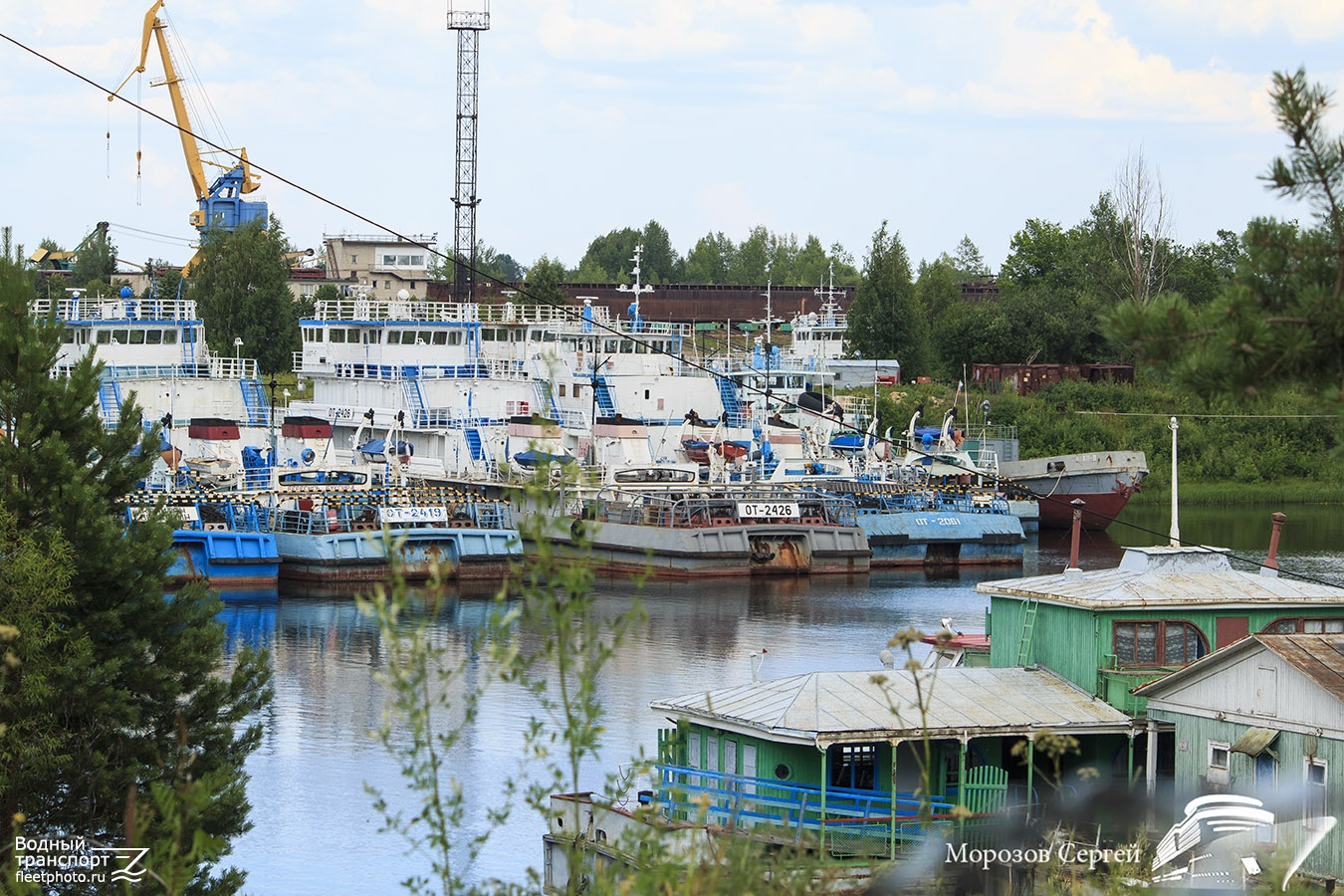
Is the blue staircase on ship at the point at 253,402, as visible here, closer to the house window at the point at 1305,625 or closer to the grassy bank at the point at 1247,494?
the grassy bank at the point at 1247,494

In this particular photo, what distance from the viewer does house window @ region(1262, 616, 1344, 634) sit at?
17766 mm

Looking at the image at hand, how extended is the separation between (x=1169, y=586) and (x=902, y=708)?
324 cm

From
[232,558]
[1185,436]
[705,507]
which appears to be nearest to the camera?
[232,558]

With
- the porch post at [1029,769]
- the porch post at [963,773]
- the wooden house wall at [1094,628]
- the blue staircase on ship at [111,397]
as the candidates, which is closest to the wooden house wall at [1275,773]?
the wooden house wall at [1094,628]

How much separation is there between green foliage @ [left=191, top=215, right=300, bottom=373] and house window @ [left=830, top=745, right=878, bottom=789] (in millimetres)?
61504

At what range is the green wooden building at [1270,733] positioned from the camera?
14117 mm

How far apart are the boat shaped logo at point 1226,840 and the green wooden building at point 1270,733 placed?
2 cm

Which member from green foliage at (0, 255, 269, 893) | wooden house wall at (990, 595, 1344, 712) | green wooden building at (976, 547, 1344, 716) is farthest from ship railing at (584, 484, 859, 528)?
green foliage at (0, 255, 269, 893)

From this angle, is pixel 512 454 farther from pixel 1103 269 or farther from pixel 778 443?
pixel 1103 269

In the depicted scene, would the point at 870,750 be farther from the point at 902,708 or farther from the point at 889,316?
the point at 889,316

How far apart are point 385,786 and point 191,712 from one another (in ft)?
27.8

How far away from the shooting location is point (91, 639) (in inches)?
577

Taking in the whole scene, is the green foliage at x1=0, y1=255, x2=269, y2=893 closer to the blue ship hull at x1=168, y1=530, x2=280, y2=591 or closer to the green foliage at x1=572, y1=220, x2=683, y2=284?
the blue ship hull at x1=168, y1=530, x2=280, y2=591

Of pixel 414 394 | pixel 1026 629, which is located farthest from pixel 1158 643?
pixel 414 394
